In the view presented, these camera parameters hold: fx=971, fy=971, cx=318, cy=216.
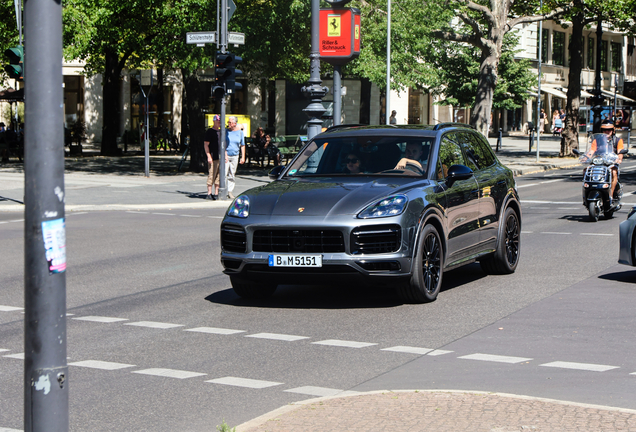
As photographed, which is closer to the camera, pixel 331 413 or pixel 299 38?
pixel 331 413

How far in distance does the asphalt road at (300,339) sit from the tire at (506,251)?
0.53ft

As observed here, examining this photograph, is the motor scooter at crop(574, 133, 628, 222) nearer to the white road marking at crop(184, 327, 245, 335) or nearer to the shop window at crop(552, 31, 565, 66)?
the white road marking at crop(184, 327, 245, 335)

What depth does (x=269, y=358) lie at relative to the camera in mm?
6895

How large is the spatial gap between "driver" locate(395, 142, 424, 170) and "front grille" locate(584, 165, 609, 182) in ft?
26.9

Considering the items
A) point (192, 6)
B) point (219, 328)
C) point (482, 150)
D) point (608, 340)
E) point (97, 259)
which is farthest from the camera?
point (192, 6)

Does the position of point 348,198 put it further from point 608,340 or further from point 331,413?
point 331,413

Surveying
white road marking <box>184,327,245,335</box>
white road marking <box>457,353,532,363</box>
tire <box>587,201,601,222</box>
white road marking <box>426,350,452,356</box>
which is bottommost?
white road marking <box>184,327,245,335</box>

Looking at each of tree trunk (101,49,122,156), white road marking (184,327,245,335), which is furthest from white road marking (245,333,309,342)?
tree trunk (101,49,122,156)

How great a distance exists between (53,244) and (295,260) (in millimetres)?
4956

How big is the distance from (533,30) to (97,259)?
60909 mm

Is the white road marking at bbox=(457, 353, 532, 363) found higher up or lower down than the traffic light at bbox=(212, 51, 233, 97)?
lower down

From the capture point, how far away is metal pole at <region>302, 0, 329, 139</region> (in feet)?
70.9

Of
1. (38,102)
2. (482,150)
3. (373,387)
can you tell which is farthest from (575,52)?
(38,102)

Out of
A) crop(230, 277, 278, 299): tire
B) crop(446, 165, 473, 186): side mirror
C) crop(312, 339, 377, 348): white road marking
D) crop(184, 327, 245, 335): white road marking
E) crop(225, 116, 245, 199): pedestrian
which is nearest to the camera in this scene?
crop(312, 339, 377, 348): white road marking
